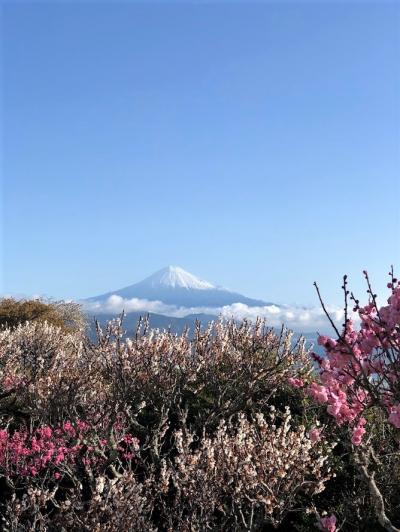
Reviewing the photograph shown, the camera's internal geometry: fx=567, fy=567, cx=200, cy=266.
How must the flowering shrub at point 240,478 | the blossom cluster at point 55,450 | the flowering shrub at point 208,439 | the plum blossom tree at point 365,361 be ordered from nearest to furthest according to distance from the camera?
the plum blossom tree at point 365,361, the flowering shrub at point 208,439, the flowering shrub at point 240,478, the blossom cluster at point 55,450

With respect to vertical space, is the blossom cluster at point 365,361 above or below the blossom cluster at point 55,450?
above

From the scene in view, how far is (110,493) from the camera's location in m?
8.06

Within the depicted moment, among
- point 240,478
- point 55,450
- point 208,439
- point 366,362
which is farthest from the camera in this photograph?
point 55,450

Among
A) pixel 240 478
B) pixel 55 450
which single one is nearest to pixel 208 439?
pixel 240 478

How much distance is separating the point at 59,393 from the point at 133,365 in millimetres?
1882

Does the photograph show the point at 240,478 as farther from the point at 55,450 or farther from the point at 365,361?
the point at 55,450

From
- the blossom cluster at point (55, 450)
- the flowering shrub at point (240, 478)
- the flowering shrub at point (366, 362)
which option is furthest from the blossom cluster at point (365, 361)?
the blossom cluster at point (55, 450)

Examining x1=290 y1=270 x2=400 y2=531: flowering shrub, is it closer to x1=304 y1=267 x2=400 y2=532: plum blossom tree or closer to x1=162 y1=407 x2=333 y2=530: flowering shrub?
x1=304 y1=267 x2=400 y2=532: plum blossom tree

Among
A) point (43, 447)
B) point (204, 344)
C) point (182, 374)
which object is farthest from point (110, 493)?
point (204, 344)

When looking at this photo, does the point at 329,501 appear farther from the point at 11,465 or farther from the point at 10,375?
the point at 10,375

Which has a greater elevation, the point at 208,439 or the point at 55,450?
the point at 208,439

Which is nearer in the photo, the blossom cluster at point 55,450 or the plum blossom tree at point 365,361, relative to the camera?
the plum blossom tree at point 365,361

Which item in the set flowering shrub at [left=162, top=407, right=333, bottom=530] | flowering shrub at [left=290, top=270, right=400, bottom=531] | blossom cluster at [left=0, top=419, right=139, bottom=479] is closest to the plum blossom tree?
flowering shrub at [left=290, top=270, right=400, bottom=531]

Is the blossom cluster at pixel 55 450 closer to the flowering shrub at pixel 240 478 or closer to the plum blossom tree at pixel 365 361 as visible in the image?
the flowering shrub at pixel 240 478
